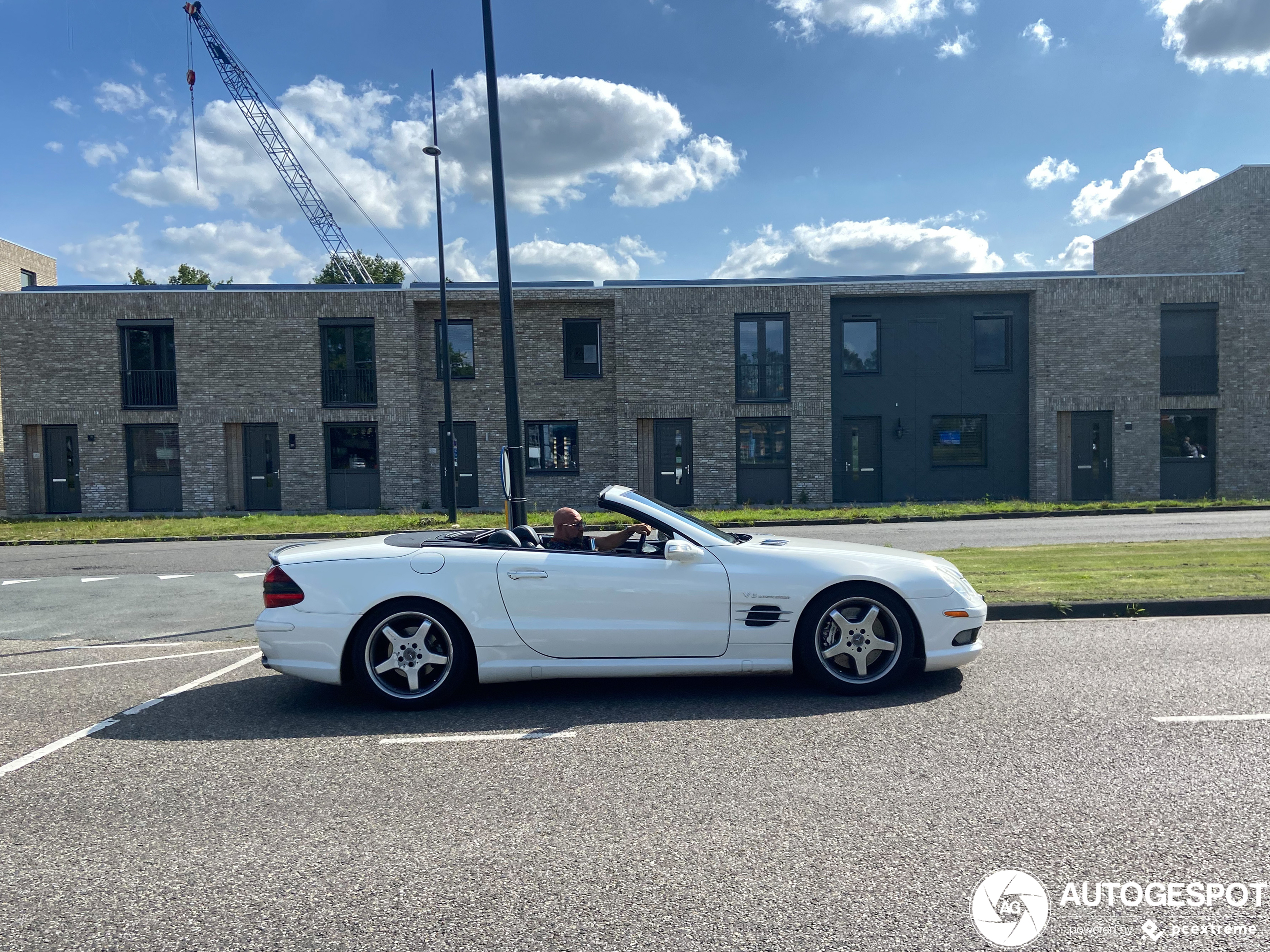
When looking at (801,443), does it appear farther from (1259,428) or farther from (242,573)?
(242,573)

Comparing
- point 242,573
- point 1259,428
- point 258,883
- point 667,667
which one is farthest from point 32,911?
point 1259,428

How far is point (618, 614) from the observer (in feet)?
17.2

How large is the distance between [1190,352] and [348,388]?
24.2 meters

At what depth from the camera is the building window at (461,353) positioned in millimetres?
25016

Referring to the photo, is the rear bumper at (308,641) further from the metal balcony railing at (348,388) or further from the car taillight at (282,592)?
the metal balcony railing at (348,388)

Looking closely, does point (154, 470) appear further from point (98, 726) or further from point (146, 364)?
point (98, 726)

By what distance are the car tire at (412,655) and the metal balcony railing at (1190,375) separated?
25.6 metres

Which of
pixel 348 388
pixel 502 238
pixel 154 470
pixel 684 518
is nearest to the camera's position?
pixel 684 518

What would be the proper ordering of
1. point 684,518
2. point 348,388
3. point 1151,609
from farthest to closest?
point 348,388, point 1151,609, point 684,518

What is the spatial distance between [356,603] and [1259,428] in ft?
90.4

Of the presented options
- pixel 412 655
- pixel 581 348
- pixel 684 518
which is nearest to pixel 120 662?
pixel 412 655

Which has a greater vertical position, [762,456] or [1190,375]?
[1190,375]

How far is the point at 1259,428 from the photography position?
24.5 metres

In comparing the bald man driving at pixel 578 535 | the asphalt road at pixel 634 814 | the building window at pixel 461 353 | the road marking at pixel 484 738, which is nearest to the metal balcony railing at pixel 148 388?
the building window at pixel 461 353
